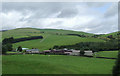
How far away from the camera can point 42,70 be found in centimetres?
4047

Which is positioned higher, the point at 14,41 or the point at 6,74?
the point at 14,41

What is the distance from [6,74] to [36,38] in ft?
507

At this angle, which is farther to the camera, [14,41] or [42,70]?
[14,41]

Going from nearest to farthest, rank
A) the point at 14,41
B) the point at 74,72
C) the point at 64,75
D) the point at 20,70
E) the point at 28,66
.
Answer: the point at 64,75, the point at 74,72, the point at 20,70, the point at 28,66, the point at 14,41

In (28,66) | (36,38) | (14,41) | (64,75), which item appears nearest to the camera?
(64,75)

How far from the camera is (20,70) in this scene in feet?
135

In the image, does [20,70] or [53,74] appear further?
[20,70]

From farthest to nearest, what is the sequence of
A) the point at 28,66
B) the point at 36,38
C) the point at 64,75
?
1. the point at 36,38
2. the point at 28,66
3. the point at 64,75

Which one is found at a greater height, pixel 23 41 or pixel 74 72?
pixel 23 41

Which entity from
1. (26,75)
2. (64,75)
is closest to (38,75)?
(26,75)

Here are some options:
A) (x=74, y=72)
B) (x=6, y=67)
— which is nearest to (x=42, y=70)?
(x=74, y=72)

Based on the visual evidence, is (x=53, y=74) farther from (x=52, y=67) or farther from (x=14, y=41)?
(x=14, y=41)

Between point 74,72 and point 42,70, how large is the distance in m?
8.99

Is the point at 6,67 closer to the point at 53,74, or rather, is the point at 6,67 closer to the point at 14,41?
the point at 53,74
